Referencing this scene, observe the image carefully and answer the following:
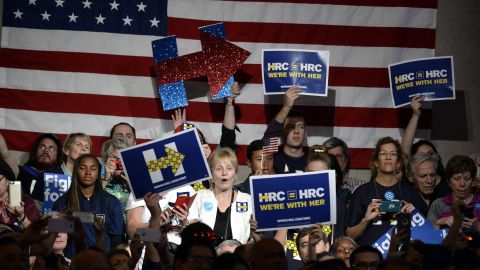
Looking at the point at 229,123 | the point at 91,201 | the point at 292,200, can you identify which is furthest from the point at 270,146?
the point at 91,201

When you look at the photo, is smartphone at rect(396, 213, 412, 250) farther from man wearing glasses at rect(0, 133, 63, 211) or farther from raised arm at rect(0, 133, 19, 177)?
raised arm at rect(0, 133, 19, 177)

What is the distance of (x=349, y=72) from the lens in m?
11.8

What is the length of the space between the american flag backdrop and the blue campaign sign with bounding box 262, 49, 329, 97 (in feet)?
2.80

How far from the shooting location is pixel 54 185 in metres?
9.62

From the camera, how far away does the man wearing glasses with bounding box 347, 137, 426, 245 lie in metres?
9.29

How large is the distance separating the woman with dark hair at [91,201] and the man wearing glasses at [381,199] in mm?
1881

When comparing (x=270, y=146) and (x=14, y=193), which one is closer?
(x=14, y=193)

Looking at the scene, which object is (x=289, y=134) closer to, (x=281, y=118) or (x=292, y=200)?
(x=281, y=118)

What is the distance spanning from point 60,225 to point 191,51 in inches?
201

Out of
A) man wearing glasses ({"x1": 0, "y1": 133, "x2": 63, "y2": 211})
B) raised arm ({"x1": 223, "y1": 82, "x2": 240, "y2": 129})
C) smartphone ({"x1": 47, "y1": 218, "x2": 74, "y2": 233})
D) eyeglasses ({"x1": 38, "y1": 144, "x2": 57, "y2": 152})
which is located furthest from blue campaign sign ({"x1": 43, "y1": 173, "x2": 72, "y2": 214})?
smartphone ({"x1": 47, "y1": 218, "x2": 74, "y2": 233})

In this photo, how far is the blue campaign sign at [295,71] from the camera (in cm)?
1091

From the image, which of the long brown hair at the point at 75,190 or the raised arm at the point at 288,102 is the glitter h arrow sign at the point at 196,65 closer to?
the raised arm at the point at 288,102

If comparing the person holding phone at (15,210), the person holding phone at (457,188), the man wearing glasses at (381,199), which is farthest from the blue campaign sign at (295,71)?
the person holding phone at (15,210)

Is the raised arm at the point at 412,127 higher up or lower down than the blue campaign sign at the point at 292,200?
higher up
